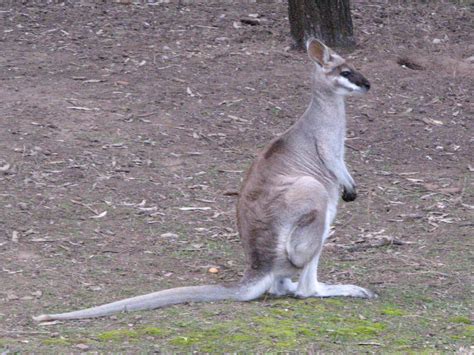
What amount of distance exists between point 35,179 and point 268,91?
8.42 feet

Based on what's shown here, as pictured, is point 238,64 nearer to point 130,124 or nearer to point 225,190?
point 130,124

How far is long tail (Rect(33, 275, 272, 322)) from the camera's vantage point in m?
5.11

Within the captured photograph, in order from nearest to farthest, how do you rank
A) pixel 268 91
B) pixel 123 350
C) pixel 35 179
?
1. pixel 123 350
2. pixel 35 179
3. pixel 268 91

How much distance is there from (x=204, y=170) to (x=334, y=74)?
5.43 ft

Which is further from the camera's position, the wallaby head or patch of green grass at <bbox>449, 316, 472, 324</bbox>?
the wallaby head

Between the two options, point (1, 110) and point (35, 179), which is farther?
point (1, 110)

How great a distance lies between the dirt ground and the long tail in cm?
5

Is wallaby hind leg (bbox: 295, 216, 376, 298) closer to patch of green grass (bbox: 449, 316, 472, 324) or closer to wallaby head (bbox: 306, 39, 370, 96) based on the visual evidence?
patch of green grass (bbox: 449, 316, 472, 324)

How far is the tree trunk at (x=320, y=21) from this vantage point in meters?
9.59

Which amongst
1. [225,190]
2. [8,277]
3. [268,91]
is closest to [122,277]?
[8,277]

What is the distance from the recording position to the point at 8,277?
19.0 feet

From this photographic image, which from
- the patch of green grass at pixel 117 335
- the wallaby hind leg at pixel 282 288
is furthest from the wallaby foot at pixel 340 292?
the patch of green grass at pixel 117 335

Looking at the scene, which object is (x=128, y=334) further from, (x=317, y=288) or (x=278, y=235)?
(x=317, y=288)

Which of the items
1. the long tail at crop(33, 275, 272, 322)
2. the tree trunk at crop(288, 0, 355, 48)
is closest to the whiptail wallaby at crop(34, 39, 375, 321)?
the long tail at crop(33, 275, 272, 322)
